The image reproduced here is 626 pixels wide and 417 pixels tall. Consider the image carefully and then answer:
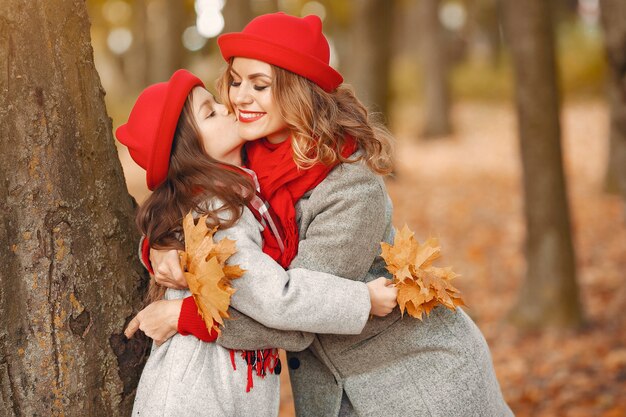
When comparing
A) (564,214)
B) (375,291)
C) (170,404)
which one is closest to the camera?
(170,404)

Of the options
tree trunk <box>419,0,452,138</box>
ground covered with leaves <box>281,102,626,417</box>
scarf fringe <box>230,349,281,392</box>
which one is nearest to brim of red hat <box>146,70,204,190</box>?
scarf fringe <box>230,349,281,392</box>

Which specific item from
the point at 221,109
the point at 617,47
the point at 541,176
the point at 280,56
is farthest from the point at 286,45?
the point at 541,176

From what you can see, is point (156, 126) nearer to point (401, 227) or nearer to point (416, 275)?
point (416, 275)

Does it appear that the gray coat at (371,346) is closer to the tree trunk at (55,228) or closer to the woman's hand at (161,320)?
the woman's hand at (161,320)

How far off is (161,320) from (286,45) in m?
1.04

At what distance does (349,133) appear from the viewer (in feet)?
8.66

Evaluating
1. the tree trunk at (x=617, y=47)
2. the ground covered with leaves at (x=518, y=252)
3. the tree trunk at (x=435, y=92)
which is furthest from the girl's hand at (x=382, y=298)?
the tree trunk at (x=435, y=92)

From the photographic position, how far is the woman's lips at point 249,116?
263 cm

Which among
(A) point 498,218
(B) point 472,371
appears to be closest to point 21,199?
(B) point 472,371

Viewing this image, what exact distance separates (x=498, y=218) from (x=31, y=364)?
27.1 feet

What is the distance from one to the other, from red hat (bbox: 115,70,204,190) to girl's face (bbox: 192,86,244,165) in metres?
0.07

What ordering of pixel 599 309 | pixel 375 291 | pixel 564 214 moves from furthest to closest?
pixel 599 309 → pixel 564 214 → pixel 375 291

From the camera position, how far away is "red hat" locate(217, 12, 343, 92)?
8.37 feet

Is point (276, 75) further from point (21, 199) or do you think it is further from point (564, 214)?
point (564, 214)
